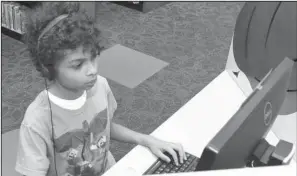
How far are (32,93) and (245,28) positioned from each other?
160cm

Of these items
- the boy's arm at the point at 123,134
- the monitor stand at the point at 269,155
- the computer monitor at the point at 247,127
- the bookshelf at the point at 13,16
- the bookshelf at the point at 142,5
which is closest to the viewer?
the computer monitor at the point at 247,127

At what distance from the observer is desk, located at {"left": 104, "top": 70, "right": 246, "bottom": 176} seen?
3.74 ft

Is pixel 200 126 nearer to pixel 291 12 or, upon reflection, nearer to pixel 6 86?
pixel 291 12

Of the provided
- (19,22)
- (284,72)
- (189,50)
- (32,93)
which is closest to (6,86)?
(32,93)

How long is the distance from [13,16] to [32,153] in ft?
7.56

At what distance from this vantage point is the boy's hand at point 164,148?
1151 mm

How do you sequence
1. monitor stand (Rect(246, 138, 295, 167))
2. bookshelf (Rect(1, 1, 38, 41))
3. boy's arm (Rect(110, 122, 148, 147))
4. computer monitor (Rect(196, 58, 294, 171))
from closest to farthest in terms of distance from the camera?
computer monitor (Rect(196, 58, 294, 171)) < monitor stand (Rect(246, 138, 295, 167)) < boy's arm (Rect(110, 122, 148, 147)) < bookshelf (Rect(1, 1, 38, 41))

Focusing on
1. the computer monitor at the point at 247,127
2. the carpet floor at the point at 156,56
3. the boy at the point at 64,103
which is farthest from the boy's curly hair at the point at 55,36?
the carpet floor at the point at 156,56

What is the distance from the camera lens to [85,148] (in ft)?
3.98

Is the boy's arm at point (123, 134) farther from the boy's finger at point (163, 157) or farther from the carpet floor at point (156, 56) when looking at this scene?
the carpet floor at point (156, 56)

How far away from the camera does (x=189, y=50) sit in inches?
127

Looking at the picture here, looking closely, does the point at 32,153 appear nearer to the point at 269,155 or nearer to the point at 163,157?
the point at 163,157

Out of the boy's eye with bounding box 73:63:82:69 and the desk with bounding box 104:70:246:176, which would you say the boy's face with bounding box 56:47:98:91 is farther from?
the desk with bounding box 104:70:246:176

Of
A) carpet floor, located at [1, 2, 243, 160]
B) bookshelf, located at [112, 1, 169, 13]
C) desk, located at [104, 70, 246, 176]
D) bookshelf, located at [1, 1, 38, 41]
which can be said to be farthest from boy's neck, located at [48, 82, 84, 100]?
bookshelf, located at [112, 1, 169, 13]
